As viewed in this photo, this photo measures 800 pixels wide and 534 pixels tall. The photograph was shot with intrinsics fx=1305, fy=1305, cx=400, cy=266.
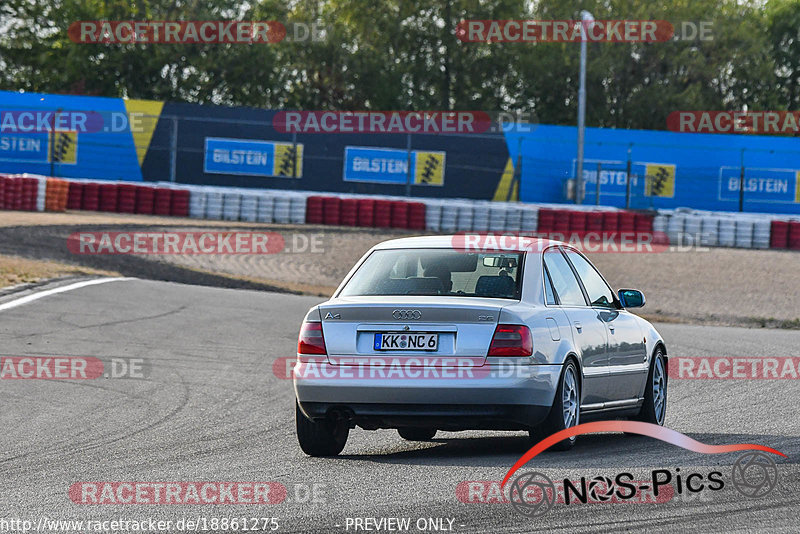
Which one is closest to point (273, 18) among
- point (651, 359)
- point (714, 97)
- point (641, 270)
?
point (714, 97)

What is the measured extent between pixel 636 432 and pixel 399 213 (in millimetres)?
26795

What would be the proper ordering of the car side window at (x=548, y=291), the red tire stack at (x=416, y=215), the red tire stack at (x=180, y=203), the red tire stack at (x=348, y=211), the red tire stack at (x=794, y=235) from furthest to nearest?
the red tire stack at (x=348, y=211), the red tire stack at (x=794, y=235), the red tire stack at (x=416, y=215), the red tire stack at (x=180, y=203), the car side window at (x=548, y=291)

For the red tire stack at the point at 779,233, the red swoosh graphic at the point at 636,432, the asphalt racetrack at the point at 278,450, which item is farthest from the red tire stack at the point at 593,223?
the red swoosh graphic at the point at 636,432

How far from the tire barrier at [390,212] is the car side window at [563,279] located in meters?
25.6

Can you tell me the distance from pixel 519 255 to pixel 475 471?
65.9 inches

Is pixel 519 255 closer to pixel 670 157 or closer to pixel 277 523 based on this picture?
pixel 277 523

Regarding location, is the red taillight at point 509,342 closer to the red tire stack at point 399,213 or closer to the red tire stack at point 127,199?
the red tire stack at point 399,213

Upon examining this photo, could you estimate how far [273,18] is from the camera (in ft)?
212

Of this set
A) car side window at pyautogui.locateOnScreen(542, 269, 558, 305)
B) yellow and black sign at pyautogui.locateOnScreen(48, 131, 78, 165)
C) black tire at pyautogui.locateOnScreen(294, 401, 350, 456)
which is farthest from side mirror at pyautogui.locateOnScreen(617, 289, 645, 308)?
yellow and black sign at pyautogui.locateOnScreen(48, 131, 78, 165)

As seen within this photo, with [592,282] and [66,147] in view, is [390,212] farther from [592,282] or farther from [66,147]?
[592,282]

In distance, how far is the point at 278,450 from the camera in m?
8.41

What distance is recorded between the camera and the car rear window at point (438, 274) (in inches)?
322

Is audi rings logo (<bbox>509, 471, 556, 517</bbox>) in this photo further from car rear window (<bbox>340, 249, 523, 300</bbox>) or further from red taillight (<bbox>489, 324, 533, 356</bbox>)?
car rear window (<bbox>340, 249, 523, 300</bbox>)

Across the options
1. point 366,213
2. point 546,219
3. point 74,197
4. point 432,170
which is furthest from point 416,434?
point 432,170
